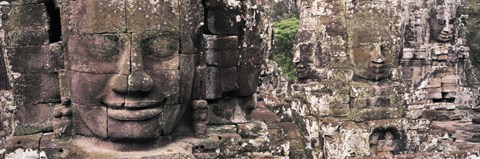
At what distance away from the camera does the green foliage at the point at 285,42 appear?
34.2 m

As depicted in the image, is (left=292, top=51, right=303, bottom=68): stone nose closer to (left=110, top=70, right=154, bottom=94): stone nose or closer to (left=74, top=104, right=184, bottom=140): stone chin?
(left=74, top=104, right=184, bottom=140): stone chin

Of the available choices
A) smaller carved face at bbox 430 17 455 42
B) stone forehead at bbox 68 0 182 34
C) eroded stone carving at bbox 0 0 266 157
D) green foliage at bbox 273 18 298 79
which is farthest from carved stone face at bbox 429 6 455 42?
green foliage at bbox 273 18 298 79

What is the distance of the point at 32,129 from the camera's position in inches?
196

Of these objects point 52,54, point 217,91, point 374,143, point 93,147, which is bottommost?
point 374,143

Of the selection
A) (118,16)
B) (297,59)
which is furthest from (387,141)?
(118,16)

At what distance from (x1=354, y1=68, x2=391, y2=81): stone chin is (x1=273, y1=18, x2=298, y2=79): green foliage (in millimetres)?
22262

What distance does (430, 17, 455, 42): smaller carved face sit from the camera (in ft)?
59.5

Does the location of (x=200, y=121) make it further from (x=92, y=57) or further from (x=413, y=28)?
(x=413, y=28)

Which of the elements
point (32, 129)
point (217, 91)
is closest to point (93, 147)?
point (32, 129)

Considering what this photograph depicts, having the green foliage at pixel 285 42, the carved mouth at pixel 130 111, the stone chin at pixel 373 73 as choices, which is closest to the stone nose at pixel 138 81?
the carved mouth at pixel 130 111

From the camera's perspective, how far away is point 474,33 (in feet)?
98.1

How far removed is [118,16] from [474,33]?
29.4 metres

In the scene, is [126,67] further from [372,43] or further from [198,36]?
[372,43]

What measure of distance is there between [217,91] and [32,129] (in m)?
1.83
